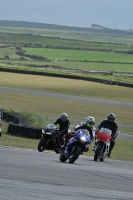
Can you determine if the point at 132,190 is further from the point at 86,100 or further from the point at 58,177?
the point at 86,100

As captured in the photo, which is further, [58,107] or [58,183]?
[58,107]

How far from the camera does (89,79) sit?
204 feet

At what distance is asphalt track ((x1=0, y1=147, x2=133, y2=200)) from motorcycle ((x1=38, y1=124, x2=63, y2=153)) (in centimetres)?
545

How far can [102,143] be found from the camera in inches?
733

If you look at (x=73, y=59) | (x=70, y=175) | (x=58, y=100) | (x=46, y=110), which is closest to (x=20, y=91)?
(x=58, y=100)

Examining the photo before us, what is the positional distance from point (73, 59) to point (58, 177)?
400 feet

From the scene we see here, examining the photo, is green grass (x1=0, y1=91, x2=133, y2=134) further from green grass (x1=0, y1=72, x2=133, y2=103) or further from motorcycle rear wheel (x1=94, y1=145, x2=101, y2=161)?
motorcycle rear wheel (x1=94, y1=145, x2=101, y2=161)

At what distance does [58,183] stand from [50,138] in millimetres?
9530

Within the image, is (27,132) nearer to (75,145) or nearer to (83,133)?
(83,133)

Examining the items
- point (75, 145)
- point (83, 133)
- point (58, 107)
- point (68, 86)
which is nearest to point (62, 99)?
point (58, 107)

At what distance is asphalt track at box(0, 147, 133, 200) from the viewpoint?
8.97m

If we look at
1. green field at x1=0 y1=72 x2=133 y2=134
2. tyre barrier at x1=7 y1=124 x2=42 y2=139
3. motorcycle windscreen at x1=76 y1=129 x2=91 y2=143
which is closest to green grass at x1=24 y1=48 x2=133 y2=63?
green field at x1=0 y1=72 x2=133 y2=134

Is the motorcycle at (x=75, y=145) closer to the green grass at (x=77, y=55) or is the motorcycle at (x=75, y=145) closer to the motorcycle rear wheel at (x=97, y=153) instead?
the motorcycle rear wheel at (x=97, y=153)

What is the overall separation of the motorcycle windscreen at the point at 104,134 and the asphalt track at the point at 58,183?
13.2 feet
